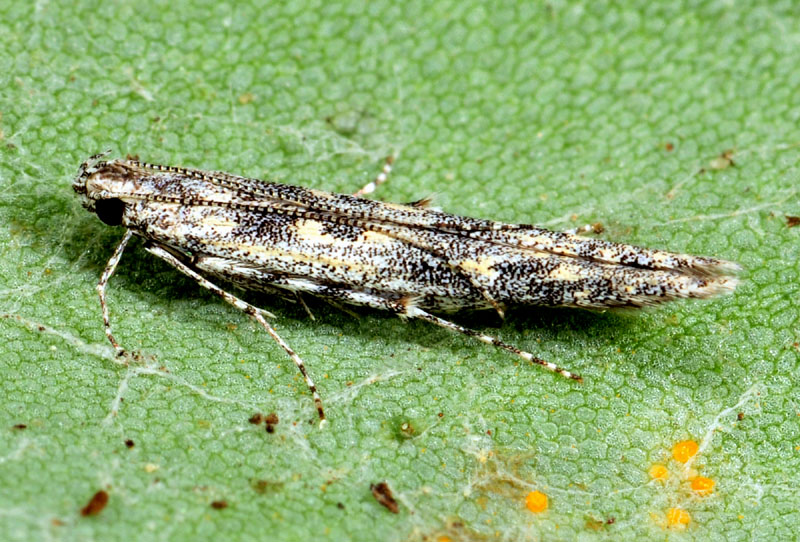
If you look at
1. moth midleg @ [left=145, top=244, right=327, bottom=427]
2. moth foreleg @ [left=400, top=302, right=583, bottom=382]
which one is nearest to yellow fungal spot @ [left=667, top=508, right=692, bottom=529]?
moth foreleg @ [left=400, top=302, right=583, bottom=382]

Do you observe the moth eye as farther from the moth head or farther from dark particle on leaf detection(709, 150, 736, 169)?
dark particle on leaf detection(709, 150, 736, 169)

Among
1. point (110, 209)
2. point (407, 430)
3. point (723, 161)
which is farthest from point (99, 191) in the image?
point (723, 161)

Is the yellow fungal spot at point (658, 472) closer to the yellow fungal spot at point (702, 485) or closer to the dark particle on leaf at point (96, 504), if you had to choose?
the yellow fungal spot at point (702, 485)

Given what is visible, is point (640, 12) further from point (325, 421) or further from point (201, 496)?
point (201, 496)

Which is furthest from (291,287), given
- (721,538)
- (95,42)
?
(721,538)

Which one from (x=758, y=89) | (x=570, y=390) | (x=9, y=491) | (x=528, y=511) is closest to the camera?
(x=9, y=491)

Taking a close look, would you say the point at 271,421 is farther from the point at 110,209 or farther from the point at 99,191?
the point at 99,191

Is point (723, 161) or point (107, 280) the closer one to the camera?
point (107, 280)
